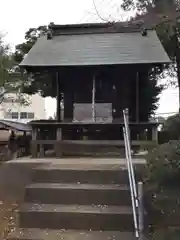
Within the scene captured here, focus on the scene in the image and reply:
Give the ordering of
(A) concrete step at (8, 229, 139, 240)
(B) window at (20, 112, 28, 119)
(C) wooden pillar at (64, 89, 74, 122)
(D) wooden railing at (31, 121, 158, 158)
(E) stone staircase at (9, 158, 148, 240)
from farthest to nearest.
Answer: (B) window at (20, 112, 28, 119) → (C) wooden pillar at (64, 89, 74, 122) → (D) wooden railing at (31, 121, 158, 158) → (E) stone staircase at (9, 158, 148, 240) → (A) concrete step at (8, 229, 139, 240)

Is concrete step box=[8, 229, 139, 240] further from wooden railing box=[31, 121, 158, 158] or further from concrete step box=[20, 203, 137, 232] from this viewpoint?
wooden railing box=[31, 121, 158, 158]

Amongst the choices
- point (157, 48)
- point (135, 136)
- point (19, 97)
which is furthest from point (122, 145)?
point (19, 97)

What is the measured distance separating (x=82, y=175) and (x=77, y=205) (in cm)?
85

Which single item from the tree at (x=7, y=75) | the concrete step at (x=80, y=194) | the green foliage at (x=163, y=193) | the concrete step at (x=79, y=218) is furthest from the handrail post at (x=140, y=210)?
the tree at (x=7, y=75)

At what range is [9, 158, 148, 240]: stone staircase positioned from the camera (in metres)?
6.30

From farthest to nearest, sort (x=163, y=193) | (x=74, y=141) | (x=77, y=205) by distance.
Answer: (x=74, y=141) → (x=77, y=205) → (x=163, y=193)

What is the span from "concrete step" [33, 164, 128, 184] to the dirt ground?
0.37m

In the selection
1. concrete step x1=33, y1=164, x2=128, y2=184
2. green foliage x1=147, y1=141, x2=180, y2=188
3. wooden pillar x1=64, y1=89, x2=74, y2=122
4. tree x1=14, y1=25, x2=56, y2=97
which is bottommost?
concrete step x1=33, y1=164, x2=128, y2=184

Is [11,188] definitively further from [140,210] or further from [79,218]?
[140,210]

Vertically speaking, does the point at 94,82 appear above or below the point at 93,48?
below

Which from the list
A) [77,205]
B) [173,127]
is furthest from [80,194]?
[173,127]

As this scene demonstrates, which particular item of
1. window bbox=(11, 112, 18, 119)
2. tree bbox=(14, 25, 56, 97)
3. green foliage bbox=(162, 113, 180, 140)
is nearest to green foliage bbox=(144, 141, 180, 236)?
green foliage bbox=(162, 113, 180, 140)

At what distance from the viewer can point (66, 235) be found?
6.16m

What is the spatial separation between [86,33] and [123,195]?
9.72 metres
